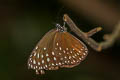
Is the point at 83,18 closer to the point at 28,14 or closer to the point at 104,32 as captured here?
the point at 104,32

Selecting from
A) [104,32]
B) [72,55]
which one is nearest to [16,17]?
[104,32]

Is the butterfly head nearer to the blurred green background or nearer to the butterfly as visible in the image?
the butterfly

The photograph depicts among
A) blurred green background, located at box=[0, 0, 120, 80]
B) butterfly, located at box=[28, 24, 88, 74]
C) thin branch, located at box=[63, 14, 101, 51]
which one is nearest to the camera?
thin branch, located at box=[63, 14, 101, 51]

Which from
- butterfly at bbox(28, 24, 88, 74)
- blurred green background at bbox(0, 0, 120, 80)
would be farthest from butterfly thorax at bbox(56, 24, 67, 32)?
blurred green background at bbox(0, 0, 120, 80)

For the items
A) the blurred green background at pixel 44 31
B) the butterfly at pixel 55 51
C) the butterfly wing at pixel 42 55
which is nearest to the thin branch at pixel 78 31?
the butterfly at pixel 55 51

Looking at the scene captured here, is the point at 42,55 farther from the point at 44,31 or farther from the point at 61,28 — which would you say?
the point at 44,31
